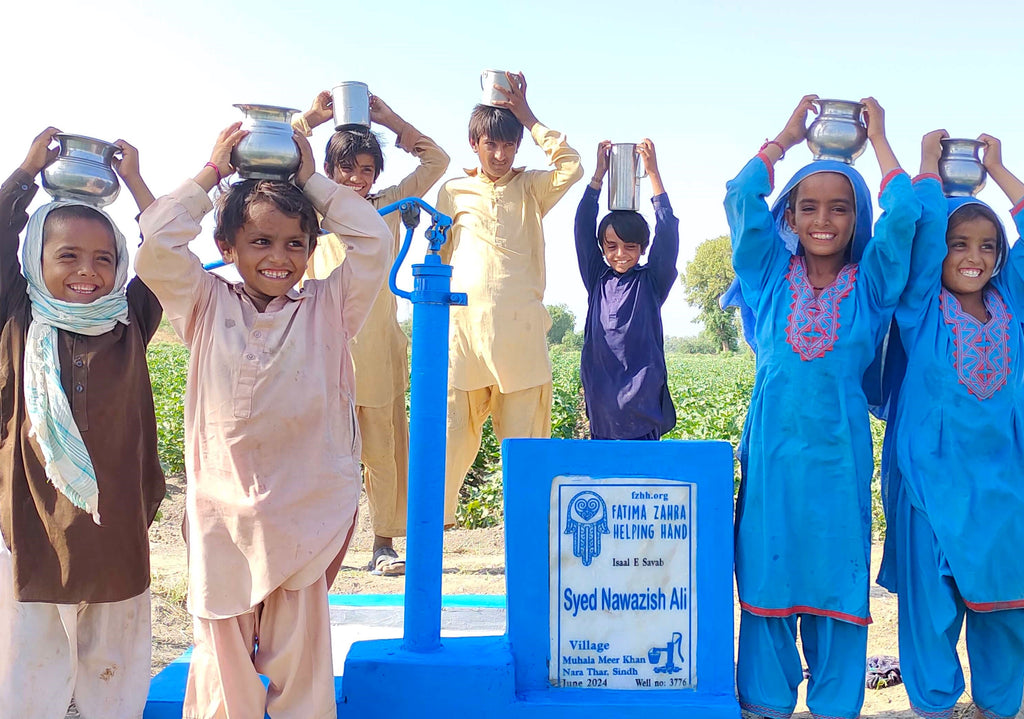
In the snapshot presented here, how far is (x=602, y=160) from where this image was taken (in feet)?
13.3

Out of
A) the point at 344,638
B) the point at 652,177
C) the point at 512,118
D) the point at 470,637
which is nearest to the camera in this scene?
the point at 470,637

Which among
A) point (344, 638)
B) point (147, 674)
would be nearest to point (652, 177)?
point (344, 638)

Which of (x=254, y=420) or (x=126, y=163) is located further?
(x=126, y=163)

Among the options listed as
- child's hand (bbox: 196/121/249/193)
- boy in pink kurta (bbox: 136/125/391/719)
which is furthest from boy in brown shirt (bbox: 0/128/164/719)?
child's hand (bbox: 196/121/249/193)

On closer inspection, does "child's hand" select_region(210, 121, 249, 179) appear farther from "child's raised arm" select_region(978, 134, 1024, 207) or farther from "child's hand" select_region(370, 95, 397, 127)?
"child's raised arm" select_region(978, 134, 1024, 207)

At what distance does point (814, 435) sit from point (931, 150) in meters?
1.16

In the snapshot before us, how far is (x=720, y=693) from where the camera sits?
310 centimetres

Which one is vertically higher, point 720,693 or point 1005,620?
point 1005,620

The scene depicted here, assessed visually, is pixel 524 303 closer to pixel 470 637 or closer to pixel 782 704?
pixel 470 637

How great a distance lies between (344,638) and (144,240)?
5.38ft

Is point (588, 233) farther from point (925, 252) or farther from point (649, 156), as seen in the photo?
point (925, 252)

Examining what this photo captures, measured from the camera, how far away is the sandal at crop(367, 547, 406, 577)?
5117 millimetres

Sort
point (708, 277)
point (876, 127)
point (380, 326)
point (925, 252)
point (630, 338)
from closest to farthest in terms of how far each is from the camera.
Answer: point (925, 252) → point (876, 127) → point (630, 338) → point (380, 326) → point (708, 277)

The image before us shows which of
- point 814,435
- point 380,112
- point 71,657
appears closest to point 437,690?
point 71,657
